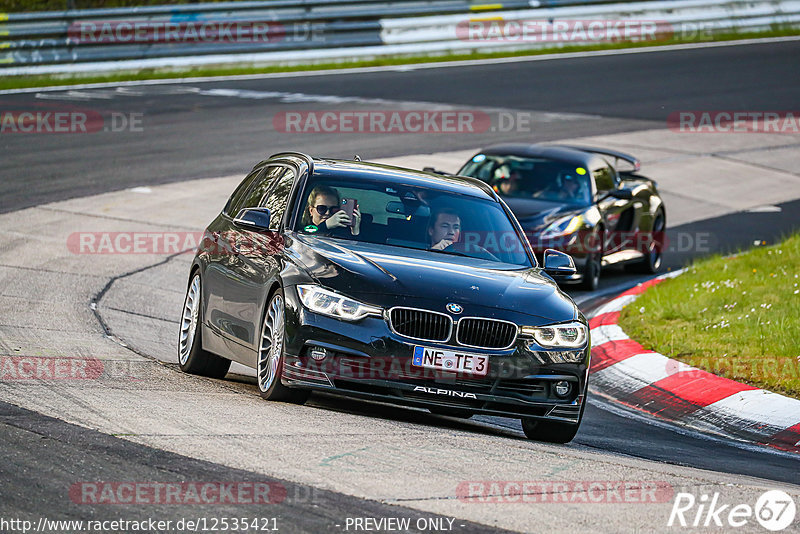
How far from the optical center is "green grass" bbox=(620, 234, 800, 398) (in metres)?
10.2

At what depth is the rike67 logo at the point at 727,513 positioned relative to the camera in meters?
5.71

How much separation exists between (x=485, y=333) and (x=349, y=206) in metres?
1.61

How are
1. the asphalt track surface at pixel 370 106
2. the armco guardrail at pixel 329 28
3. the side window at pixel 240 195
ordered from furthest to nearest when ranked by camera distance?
the armco guardrail at pixel 329 28, the asphalt track surface at pixel 370 106, the side window at pixel 240 195

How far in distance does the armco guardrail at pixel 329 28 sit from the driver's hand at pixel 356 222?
18447 mm

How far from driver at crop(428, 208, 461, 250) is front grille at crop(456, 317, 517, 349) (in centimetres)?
116

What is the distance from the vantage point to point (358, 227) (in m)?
8.59

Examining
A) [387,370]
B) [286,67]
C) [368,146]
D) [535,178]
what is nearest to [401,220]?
[387,370]

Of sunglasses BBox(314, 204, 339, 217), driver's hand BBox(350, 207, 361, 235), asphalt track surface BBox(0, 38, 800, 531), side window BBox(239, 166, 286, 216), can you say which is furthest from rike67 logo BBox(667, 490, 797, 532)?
side window BBox(239, 166, 286, 216)

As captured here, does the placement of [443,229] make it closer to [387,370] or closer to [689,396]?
[387,370]

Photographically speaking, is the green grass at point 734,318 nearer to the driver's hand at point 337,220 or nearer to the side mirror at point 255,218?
the driver's hand at point 337,220

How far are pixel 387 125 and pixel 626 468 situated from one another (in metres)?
17.5

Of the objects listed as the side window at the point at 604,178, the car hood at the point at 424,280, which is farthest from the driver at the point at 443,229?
the side window at the point at 604,178

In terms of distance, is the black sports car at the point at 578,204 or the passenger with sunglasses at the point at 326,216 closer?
the passenger with sunglasses at the point at 326,216

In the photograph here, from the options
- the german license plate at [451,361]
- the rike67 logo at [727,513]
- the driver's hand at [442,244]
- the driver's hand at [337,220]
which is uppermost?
the driver's hand at [337,220]
